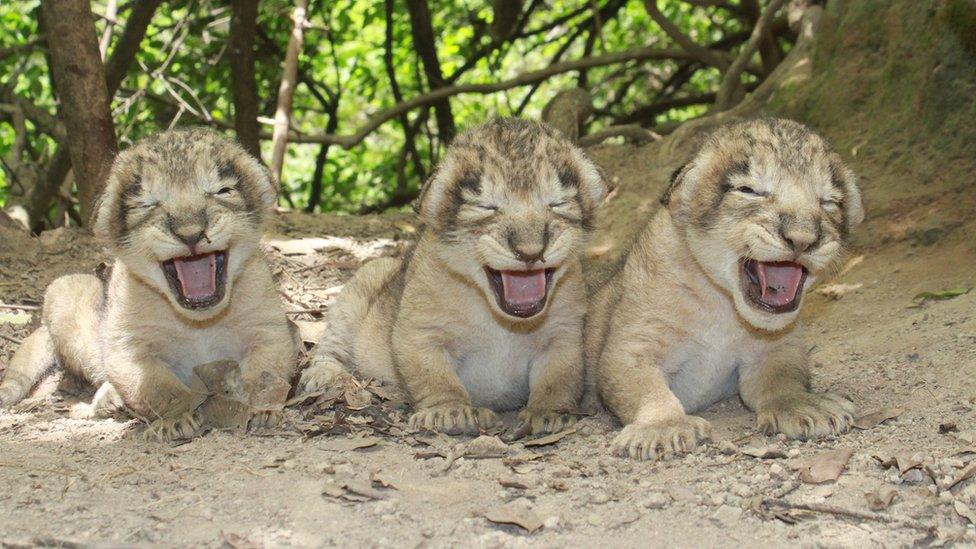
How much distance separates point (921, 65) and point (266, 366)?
5136mm

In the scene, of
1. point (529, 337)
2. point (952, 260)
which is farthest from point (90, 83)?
point (952, 260)

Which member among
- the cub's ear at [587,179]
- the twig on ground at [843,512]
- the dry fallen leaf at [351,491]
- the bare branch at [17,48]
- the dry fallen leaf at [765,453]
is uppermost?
the bare branch at [17,48]

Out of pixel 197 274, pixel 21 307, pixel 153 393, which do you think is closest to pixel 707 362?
pixel 197 274

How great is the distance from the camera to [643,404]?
17.2 feet

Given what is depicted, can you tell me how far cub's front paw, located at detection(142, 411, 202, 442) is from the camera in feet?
17.4

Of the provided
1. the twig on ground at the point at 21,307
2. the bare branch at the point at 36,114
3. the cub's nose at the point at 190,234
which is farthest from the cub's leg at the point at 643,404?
the bare branch at the point at 36,114

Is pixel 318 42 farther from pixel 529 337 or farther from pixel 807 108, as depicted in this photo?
pixel 529 337

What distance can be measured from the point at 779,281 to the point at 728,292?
0.29m

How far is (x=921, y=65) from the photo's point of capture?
26.3ft

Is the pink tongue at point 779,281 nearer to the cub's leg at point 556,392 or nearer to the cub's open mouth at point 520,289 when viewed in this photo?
the cub's open mouth at point 520,289

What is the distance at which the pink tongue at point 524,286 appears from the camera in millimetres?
5426

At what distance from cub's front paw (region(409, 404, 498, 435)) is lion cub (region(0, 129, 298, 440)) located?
0.75 metres

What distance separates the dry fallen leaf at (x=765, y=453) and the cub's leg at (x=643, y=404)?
0.66 feet

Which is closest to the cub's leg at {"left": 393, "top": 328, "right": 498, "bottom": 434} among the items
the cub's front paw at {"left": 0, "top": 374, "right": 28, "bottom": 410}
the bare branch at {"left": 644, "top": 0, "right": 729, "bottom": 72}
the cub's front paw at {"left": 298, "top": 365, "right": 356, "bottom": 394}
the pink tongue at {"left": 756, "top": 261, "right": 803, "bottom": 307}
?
the cub's front paw at {"left": 298, "top": 365, "right": 356, "bottom": 394}
